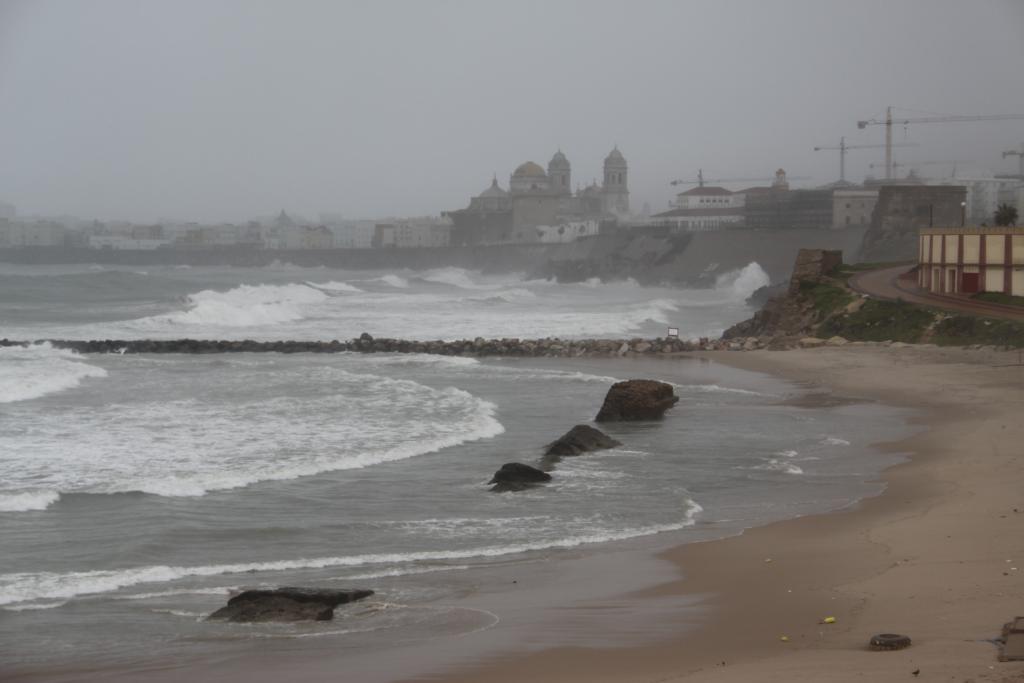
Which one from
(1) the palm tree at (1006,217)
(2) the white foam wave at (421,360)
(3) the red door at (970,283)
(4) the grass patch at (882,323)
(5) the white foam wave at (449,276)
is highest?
(1) the palm tree at (1006,217)

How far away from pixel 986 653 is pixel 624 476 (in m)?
9.23

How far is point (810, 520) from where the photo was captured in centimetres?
1399

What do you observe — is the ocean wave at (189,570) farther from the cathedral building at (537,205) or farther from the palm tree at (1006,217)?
the cathedral building at (537,205)

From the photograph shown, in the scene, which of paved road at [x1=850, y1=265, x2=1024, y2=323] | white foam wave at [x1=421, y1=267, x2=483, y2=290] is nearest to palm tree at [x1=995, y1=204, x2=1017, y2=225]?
paved road at [x1=850, y1=265, x2=1024, y2=323]

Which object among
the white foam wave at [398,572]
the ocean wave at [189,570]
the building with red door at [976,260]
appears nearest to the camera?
the ocean wave at [189,570]

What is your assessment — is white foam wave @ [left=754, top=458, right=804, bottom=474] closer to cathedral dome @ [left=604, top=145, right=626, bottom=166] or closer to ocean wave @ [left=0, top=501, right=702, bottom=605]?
ocean wave @ [left=0, top=501, right=702, bottom=605]

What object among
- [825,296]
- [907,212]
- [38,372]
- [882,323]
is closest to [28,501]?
[38,372]

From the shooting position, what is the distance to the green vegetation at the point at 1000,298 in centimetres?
3628

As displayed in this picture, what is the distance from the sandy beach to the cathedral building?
471 ft

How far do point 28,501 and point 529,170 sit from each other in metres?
166

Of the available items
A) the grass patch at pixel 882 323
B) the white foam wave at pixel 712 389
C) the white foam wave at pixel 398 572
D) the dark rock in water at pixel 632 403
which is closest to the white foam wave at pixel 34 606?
the white foam wave at pixel 398 572

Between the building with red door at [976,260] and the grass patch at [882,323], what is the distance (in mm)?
3001

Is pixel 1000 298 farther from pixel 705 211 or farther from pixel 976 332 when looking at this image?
pixel 705 211

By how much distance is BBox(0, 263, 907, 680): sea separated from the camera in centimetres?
1049
